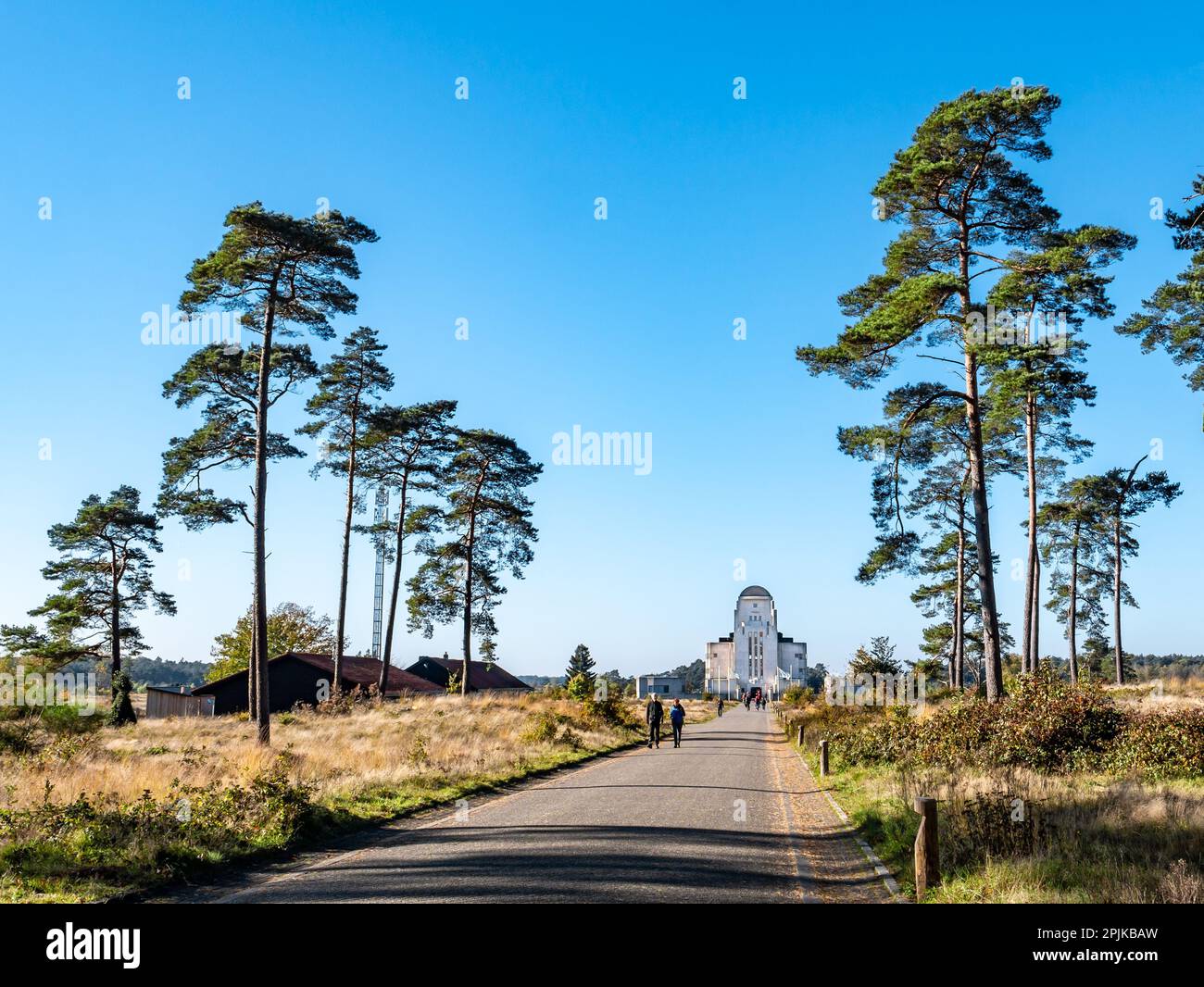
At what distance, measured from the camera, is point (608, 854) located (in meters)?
10.1

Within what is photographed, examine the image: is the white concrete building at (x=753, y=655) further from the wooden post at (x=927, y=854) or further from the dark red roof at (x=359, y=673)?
the wooden post at (x=927, y=854)

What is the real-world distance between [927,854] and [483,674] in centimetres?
7304

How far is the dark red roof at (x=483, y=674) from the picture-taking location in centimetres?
7669

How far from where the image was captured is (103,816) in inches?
412

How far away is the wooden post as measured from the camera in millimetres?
8414

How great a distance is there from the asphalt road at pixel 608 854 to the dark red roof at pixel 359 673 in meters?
30.7

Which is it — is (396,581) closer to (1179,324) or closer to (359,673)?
(359,673)

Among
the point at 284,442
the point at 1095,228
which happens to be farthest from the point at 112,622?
the point at 1095,228

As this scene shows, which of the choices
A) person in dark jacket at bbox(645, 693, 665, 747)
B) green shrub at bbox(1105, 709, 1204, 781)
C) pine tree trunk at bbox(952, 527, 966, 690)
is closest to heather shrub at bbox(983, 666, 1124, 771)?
green shrub at bbox(1105, 709, 1204, 781)

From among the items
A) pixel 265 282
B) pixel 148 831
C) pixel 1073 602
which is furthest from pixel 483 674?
pixel 148 831

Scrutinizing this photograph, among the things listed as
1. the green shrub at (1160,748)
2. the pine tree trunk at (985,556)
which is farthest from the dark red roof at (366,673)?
the green shrub at (1160,748)

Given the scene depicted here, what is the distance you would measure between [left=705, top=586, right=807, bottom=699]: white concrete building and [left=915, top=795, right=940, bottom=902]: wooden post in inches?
4668
